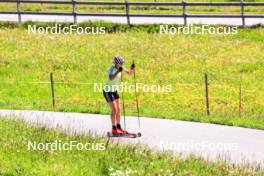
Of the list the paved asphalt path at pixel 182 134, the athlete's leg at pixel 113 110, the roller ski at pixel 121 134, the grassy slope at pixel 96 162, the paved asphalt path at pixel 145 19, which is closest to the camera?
the grassy slope at pixel 96 162

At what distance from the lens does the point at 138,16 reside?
33719 millimetres

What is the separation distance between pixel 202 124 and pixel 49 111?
14.4ft

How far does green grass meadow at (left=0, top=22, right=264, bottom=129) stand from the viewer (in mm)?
22453

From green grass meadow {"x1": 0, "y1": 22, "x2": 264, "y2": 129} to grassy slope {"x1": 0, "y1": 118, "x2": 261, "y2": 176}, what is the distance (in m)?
5.16

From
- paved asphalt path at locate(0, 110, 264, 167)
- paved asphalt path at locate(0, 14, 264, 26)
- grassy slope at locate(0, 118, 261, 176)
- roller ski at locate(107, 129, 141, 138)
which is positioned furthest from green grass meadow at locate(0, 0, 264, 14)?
grassy slope at locate(0, 118, 261, 176)

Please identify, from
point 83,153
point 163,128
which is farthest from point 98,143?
point 163,128

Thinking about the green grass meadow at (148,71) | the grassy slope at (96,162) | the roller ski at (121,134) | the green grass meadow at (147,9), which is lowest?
the grassy slope at (96,162)

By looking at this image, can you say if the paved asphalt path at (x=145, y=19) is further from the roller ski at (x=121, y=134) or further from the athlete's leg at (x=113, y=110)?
the athlete's leg at (x=113, y=110)

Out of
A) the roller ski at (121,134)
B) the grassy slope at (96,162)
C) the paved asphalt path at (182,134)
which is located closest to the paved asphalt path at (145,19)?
the paved asphalt path at (182,134)

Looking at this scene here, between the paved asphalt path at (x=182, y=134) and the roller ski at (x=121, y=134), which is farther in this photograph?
the roller ski at (x=121, y=134)

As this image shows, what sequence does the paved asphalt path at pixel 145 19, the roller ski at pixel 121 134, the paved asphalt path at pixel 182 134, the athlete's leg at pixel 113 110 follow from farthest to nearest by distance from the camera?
the paved asphalt path at pixel 145 19 → the roller ski at pixel 121 134 → the athlete's leg at pixel 113 110 → the paved asphalt path at pixel 182 134

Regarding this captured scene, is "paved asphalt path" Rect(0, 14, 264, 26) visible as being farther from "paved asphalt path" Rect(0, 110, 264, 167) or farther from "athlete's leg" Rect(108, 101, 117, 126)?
"athlete's leg" Rect(108, 101, 117, 126)

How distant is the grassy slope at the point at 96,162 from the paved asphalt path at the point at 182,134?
3.26 feet

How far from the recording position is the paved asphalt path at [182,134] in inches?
624
